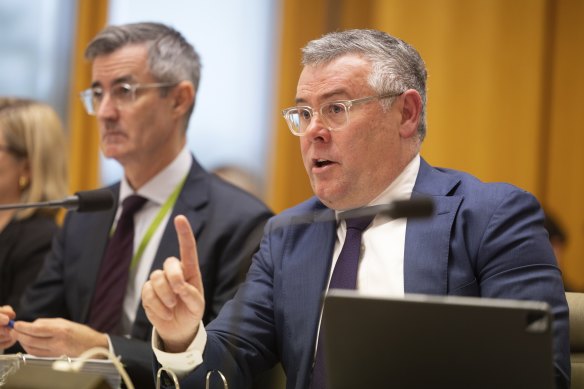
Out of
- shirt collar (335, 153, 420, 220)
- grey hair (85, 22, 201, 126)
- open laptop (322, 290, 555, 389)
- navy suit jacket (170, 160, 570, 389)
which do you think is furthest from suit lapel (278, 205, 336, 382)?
grey hair (85, 22, 201, 126)

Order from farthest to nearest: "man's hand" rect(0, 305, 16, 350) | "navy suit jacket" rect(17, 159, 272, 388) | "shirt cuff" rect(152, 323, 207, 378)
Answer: "navy suit jacket" rect(17, 159, 272, 388) < "man's hand" rect(0, 305, 16, 350) < "shirt cuff" rect(152, 323, 207, 378)

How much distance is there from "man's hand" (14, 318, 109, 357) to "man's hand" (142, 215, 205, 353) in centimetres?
66

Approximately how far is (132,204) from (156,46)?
1.91 ft

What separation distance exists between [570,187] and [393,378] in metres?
3.44

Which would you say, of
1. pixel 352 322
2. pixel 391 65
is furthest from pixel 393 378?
pixel 391 65

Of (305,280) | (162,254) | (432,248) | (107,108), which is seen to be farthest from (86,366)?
(107,108)

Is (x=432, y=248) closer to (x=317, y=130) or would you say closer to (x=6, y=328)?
(x=317, y=130)

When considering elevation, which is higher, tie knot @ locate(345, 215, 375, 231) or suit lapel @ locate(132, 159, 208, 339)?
tie knot @ locate(345, 215, 375, 231)

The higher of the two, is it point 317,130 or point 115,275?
point 317,130

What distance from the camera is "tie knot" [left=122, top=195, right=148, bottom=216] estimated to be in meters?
2.99

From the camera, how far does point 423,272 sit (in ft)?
6.75

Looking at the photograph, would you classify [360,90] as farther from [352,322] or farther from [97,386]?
[97,386]

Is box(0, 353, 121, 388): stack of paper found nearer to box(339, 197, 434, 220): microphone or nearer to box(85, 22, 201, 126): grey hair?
box(339, 197, 434, 220): microphone

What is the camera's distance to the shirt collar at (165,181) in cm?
299
